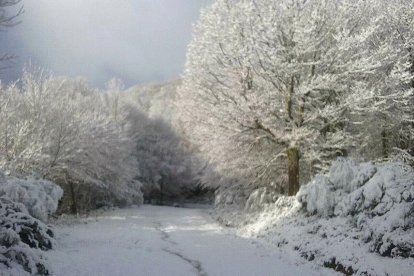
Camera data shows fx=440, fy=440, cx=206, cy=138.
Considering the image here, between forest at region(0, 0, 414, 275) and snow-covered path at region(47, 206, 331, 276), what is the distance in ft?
2.79

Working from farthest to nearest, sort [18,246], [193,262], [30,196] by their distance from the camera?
[30,196]
[193,262]
[18,246]

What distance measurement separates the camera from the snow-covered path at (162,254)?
10.3 metres

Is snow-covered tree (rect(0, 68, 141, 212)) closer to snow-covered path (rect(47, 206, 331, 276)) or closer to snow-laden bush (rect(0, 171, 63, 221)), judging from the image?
snow-laden bush (rect(0, 171, 63, 221))

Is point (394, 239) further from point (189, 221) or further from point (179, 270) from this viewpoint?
point (189, 221)

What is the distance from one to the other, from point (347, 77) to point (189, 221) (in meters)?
11.0

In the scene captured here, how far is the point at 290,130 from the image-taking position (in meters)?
18.2

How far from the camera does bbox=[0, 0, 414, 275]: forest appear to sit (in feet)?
38.7

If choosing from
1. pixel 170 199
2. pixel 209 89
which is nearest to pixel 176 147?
pixel 170 199

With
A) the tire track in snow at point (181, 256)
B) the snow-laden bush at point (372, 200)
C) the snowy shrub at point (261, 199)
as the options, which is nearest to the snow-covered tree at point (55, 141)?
the tire track in snow at point (181, 256)

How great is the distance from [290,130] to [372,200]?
6.55 metres

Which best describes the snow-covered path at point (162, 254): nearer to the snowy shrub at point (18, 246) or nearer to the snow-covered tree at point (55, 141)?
the snowy shrub at point (18, 246)

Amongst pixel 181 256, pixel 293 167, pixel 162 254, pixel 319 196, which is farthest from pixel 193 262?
pixel 293 167

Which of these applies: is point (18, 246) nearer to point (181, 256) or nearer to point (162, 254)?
point (162, 254)

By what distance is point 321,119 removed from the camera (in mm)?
18469
